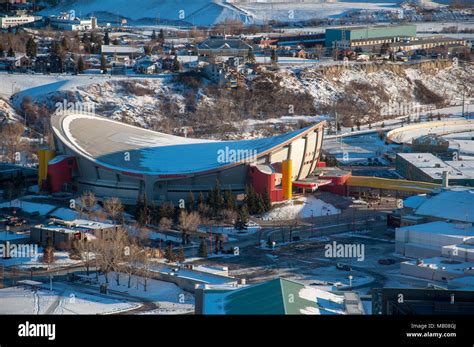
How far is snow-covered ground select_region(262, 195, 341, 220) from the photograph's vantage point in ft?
132

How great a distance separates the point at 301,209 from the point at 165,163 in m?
4.67

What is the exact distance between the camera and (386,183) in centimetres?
4350

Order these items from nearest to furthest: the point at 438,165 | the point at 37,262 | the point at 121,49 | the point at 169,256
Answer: the point at 169,256 → the point at 37,262 → the point at 438,165 → the point at 121,49

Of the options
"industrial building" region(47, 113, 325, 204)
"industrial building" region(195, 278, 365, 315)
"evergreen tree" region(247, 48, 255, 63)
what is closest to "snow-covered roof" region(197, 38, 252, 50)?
"evergreen tree" region(247, 48, 255, 63)

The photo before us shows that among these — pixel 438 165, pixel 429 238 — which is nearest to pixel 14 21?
pixel 438 165

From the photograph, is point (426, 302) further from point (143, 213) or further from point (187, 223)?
point (143, 213)

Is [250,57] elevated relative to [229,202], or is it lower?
elevated

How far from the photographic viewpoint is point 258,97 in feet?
205

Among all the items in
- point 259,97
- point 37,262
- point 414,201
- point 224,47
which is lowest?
point 37,262

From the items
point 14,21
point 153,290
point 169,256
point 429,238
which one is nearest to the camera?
point 153,290

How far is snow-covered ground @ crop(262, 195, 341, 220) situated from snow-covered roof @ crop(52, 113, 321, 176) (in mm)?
1872
